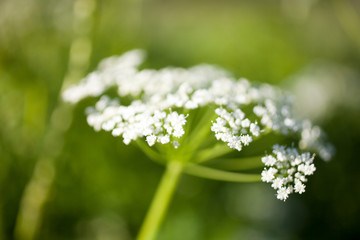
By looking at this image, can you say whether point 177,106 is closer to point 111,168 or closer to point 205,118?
point 205,118

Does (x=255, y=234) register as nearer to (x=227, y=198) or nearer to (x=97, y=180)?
(x=227, y=198)

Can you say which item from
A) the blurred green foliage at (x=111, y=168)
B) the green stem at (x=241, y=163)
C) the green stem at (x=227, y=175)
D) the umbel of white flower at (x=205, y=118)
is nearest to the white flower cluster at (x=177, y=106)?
the umbel of white flower at (x=205, y=118)

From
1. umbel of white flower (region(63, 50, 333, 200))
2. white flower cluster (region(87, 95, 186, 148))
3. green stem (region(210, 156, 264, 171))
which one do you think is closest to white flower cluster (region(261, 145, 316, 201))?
umbel of white flower (region(63, 50, 333, 200))

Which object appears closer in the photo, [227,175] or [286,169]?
[286,169]

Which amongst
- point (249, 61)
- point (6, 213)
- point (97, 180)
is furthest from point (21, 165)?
point (249, 61)

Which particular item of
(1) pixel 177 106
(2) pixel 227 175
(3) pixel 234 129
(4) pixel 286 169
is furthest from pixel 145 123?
(2) pixel 227 175

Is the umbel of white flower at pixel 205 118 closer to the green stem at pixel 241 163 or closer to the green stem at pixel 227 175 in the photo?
the green stem at pixel 227 175

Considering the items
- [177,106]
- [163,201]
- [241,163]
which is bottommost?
[163,201]

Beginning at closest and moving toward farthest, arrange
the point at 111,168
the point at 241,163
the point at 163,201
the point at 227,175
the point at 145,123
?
the point at 145,123
the point at 163,201
the point at 227,175
the point at 111,168
the point at 241,163
